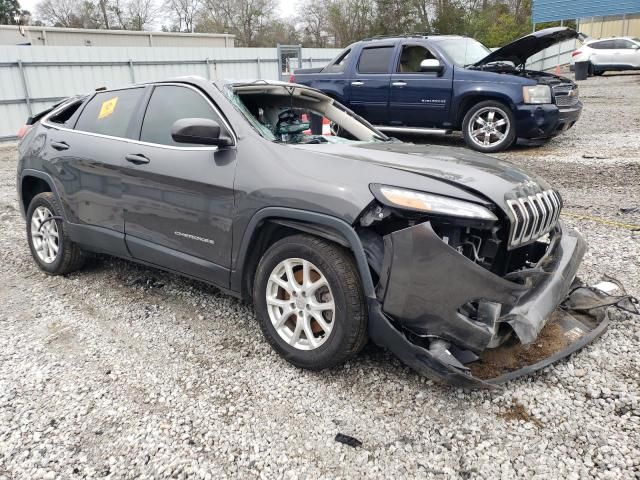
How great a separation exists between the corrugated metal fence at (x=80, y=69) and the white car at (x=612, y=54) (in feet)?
50.9

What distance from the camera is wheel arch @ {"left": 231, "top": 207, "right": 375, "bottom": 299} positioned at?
256cm


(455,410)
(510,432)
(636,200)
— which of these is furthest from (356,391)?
(636,200)

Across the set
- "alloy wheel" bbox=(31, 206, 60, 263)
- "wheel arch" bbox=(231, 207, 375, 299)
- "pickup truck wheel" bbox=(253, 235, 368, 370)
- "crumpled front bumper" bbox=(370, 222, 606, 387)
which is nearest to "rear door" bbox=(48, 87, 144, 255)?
"alloy wheel" bbox=(31, 206, 60, 263)

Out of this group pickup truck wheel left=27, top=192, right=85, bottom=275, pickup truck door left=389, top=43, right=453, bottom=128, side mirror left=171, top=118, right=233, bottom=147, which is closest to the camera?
side mirror left=171, top=118, right=233, bottom=147

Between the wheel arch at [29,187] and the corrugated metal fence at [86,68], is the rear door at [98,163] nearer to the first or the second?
the wheel arch at [29,187]

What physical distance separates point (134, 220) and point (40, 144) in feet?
4.78

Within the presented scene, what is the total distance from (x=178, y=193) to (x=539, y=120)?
270 inches

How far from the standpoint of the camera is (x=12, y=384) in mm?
2840

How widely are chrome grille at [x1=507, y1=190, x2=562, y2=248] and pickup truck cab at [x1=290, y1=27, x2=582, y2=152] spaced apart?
586 centimetres

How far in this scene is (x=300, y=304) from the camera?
111 inches

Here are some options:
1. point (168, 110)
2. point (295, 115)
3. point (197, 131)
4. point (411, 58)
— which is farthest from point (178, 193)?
point (411, 58)

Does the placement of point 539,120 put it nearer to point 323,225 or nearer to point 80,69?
point 323,225

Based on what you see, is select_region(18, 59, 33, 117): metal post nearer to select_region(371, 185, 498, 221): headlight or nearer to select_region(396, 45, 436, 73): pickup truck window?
select_region(396, 45, 436, 73): pickup truck window

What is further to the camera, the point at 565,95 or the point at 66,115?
the point at 565,95
